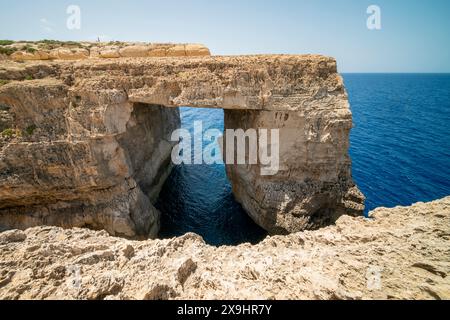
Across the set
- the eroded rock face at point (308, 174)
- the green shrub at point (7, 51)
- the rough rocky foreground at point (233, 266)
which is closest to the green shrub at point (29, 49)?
the green shrub at point (7, 51)

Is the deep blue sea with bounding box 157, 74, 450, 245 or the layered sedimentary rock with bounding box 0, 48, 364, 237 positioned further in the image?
the deep blue sea with bounding box 157, 74, 450, 245

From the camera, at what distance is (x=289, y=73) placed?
62.4 ft

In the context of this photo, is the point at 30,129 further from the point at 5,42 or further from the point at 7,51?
the point at 5,42

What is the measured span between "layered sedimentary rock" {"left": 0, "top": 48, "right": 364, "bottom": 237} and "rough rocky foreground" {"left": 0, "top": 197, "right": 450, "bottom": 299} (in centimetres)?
1093

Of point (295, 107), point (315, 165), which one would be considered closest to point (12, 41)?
point (295, 107)

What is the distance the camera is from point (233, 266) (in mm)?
7949

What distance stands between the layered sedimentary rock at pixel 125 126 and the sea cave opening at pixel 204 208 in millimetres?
3254

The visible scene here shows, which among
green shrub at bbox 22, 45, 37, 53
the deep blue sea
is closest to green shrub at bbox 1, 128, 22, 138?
green shrub at bbox 22, 45, 37, 53

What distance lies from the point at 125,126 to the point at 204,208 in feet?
37.8

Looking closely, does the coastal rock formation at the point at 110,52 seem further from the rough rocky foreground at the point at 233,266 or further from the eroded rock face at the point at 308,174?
the rough rocky foreground at the point at 233,266

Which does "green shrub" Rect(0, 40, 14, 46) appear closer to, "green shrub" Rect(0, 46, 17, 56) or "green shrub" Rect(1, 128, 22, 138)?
"green shrub" Rect(0, 46, 17, 56)

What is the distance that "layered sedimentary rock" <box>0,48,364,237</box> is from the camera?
723 inches

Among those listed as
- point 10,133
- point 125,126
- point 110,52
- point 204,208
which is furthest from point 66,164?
point 204,208
